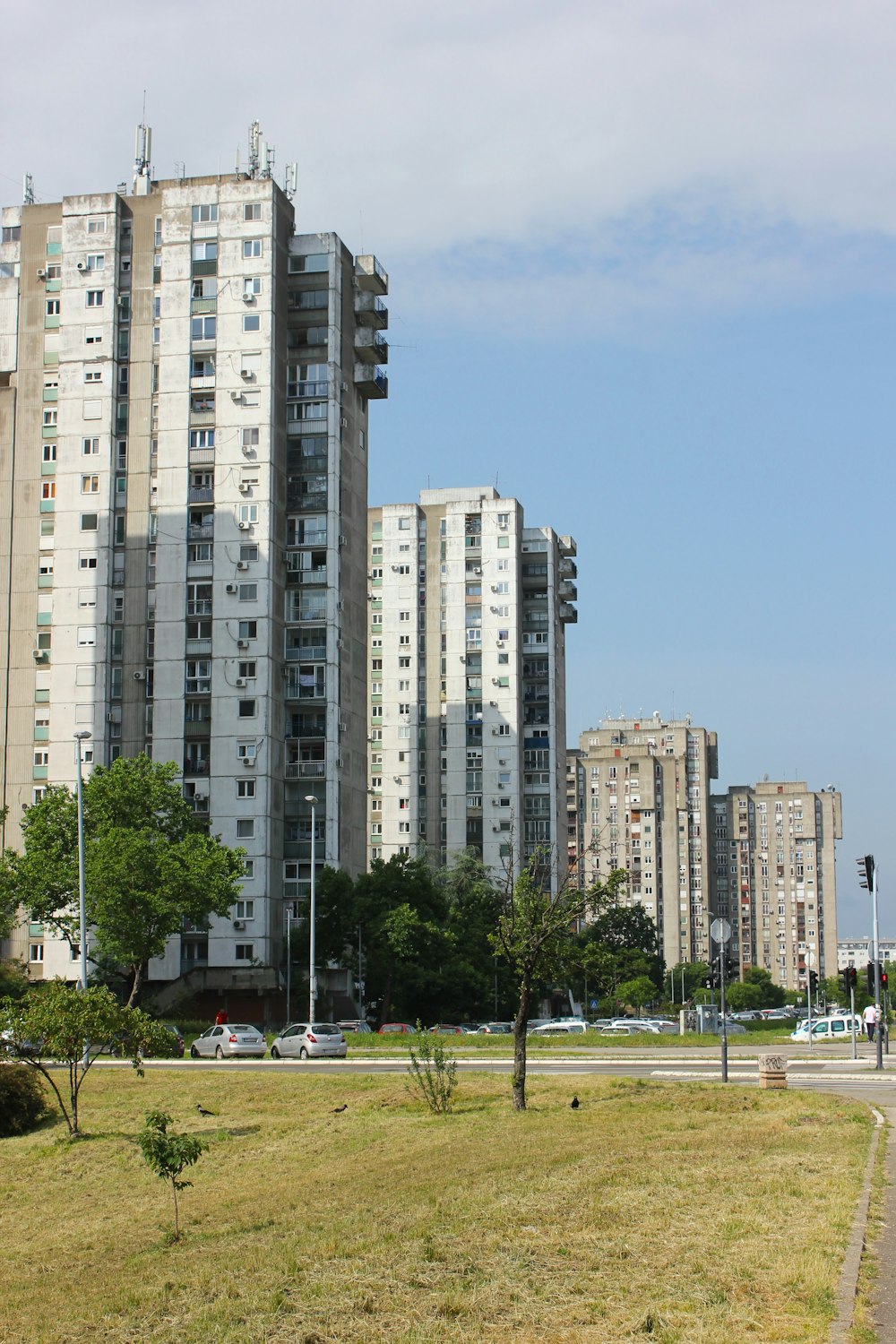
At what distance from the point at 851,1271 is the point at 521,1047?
15398 millimetres

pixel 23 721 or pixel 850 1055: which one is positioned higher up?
pixel 23 721

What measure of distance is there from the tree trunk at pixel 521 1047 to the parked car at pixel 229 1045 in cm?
2419

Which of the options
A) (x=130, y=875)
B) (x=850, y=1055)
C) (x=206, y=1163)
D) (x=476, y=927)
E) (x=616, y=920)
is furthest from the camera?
(x=616, y=920)

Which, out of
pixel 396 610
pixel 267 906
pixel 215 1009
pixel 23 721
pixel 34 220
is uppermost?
pixel 34 220

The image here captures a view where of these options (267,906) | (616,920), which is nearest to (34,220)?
(267,906)

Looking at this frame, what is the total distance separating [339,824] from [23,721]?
58.4 ft

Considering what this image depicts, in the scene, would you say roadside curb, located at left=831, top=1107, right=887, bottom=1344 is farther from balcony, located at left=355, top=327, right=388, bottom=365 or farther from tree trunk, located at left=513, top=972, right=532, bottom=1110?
balcony, located at left=355, top=327, right=388, bottom=365

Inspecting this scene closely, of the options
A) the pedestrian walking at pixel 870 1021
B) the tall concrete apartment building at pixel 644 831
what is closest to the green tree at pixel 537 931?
the pedestrian walking at pixel 870 1021

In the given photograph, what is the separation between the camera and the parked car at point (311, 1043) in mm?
47719

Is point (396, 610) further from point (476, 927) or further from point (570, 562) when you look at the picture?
point (476, 927)

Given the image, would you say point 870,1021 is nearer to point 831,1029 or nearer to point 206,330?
point 831,1029

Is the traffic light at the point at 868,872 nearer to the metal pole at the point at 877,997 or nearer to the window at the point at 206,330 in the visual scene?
the metal pole at the point at 877,997

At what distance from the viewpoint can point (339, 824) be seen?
81.2 metres

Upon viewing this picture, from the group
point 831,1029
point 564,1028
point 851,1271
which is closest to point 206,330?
point 564,1028
